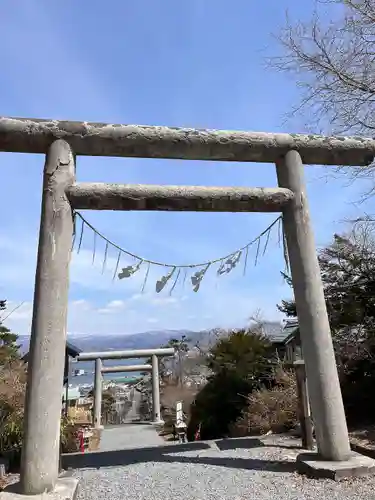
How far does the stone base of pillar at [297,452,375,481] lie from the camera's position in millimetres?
4422

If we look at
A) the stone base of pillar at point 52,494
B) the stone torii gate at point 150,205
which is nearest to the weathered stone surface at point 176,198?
the stone torii gate at point 150,205

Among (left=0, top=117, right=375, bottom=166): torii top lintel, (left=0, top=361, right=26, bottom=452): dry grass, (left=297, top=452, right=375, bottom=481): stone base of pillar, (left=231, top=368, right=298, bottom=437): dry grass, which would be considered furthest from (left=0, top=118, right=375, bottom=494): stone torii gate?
(left=231, top=368, right=298, bottom=437): dry grass

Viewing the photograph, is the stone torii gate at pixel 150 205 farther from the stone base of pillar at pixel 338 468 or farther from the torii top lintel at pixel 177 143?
the stone base of pillar at pixel 338 468

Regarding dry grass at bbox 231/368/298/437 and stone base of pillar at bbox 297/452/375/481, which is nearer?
stone base of pillar at bbox 297/452/375/481

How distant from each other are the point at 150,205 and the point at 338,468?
11.8 feet

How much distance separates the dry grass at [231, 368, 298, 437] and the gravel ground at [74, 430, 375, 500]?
2418 mm

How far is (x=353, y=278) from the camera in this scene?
10.1 m

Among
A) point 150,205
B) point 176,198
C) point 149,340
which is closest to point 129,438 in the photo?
point 150,205

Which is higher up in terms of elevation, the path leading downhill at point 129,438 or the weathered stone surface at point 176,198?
the weathered stone surface at point 176,198

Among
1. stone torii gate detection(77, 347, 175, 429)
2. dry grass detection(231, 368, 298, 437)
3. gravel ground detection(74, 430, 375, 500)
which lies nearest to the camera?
gravel ground detection(74, 430, 375, 500)

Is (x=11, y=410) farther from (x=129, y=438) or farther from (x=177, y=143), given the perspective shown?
(x=129, y=438)

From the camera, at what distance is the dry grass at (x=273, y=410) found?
341 inches

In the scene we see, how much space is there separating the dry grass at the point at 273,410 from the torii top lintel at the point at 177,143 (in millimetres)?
5225

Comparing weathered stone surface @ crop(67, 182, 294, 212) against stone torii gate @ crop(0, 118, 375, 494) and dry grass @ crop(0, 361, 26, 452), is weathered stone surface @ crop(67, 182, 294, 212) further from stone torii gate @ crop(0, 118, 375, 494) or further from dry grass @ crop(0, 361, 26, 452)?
→ dry grass @ crop(0, 361, 26, 452)
